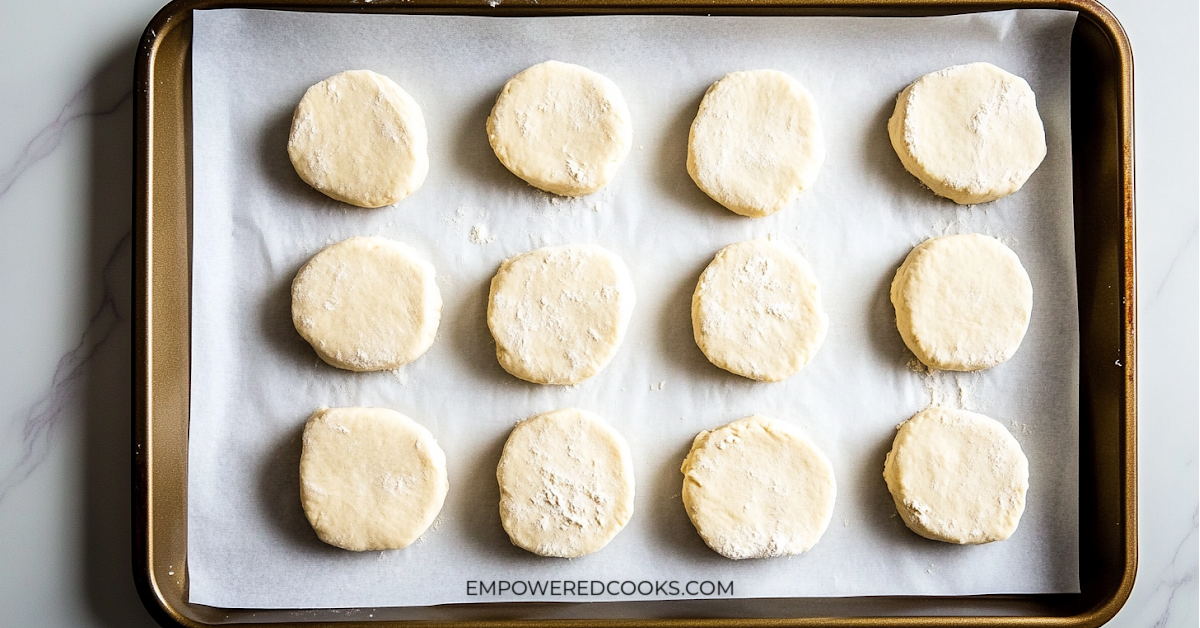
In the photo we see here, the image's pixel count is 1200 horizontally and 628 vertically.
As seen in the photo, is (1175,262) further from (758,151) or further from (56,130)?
(56,130)

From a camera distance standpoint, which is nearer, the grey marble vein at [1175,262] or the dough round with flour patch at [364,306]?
the dough round with flour patch at [364,306]

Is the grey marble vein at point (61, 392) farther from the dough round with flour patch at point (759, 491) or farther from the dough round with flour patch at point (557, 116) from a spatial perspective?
the dough round with flour patch at point (759, 491)

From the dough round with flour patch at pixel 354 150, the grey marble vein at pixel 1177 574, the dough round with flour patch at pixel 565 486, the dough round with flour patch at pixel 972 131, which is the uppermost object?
the dough round with flour patch at pixel 972 131

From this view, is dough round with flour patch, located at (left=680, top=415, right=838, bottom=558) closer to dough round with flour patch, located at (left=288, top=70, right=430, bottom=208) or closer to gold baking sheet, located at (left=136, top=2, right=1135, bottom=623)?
gold baking sheet, located at (left=136, top=2, right=1135, bottom=623)

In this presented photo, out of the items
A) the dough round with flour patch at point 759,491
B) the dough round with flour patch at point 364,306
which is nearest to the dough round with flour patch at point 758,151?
the dough round with flour patch at point 759,491

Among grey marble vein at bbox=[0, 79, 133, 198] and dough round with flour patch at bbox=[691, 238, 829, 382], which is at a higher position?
grey marble vein at bbox=[0, 79, 133, 198]

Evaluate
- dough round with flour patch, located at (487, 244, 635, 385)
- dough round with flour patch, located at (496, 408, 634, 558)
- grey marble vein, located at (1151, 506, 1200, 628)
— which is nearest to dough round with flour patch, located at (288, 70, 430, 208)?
dough round with flour patch, located at (487, 244, 635, 385)
